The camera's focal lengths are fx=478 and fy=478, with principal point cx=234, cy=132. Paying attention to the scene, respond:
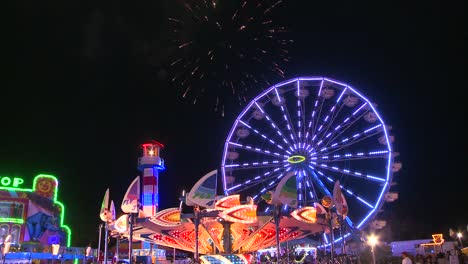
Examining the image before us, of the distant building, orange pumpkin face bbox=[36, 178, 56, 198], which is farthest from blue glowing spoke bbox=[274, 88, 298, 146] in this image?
orange pumpkin face bbox=[36, 178, 56, 198]

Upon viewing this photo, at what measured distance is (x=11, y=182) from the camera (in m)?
51.6

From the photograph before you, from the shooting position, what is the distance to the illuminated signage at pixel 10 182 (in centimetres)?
5112

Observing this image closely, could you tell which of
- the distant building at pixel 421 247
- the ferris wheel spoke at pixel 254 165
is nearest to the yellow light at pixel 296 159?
the ferris wheel spoke at pixel 254 165

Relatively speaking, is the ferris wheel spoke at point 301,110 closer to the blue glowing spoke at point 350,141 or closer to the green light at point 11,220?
the blue glowing spoke at point 350,141

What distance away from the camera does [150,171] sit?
5250 centimetres

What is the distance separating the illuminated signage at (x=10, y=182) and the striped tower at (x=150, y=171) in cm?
1309

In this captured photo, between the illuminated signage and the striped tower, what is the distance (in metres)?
13.1

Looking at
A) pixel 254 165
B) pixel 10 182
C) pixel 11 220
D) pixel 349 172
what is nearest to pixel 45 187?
pixel 10 182

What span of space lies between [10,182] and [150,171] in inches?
591

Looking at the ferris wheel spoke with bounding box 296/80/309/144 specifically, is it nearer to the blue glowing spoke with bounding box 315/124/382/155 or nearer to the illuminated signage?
the blue glowing spoke with bounding box 315/124/382/155

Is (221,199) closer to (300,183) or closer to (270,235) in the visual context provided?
(270,235)

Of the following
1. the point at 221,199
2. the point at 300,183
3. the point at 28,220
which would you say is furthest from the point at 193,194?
the point at 28,220

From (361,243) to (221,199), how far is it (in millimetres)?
17449

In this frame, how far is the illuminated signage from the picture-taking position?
51.1 m
